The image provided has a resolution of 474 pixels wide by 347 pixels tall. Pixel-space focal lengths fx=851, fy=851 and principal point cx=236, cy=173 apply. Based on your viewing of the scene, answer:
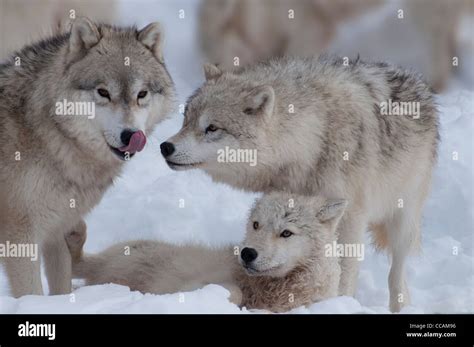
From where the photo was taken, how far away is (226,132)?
6.98 m

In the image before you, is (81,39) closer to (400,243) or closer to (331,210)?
(331,210)

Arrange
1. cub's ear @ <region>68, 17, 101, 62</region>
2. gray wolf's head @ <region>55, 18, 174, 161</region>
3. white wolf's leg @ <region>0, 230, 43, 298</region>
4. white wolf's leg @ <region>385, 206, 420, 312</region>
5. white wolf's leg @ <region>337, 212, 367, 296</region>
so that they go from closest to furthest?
gray wolf's head @ <region>55, 18, 174, 161</region>, white wolf's leg @ <region>0, 230, 43, 298</region>, cub's ear @ <region>68, 17, 101, 62</region>, white wolf's leg @ <region>337, 212, 367, 296</region>, white wolf's leg @ <region>385, 206, 420, 312</region>

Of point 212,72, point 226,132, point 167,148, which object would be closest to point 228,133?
point 226,132

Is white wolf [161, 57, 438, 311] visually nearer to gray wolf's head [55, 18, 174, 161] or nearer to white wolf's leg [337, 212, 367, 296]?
white wolf's leg [337, 212, 367, 296]

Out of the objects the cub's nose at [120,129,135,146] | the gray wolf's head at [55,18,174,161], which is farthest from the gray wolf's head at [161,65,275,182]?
the cub's nose at [120,129,135,146]

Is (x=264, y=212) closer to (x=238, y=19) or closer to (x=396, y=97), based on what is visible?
(x=396, y=97)

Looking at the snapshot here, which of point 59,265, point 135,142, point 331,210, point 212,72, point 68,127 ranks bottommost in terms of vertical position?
point 59,265

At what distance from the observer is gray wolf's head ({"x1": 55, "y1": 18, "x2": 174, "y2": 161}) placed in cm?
640

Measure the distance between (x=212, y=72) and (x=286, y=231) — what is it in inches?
68.7

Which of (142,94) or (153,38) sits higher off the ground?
(153,38)

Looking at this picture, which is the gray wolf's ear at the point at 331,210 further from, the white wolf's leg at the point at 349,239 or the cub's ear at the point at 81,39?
the cub's ear at the point at 81,39

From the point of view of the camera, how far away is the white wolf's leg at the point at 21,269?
653 cm

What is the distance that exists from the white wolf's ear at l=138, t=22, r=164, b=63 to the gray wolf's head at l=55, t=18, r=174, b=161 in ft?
0.05

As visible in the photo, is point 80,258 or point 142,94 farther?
Result: point 80,258
